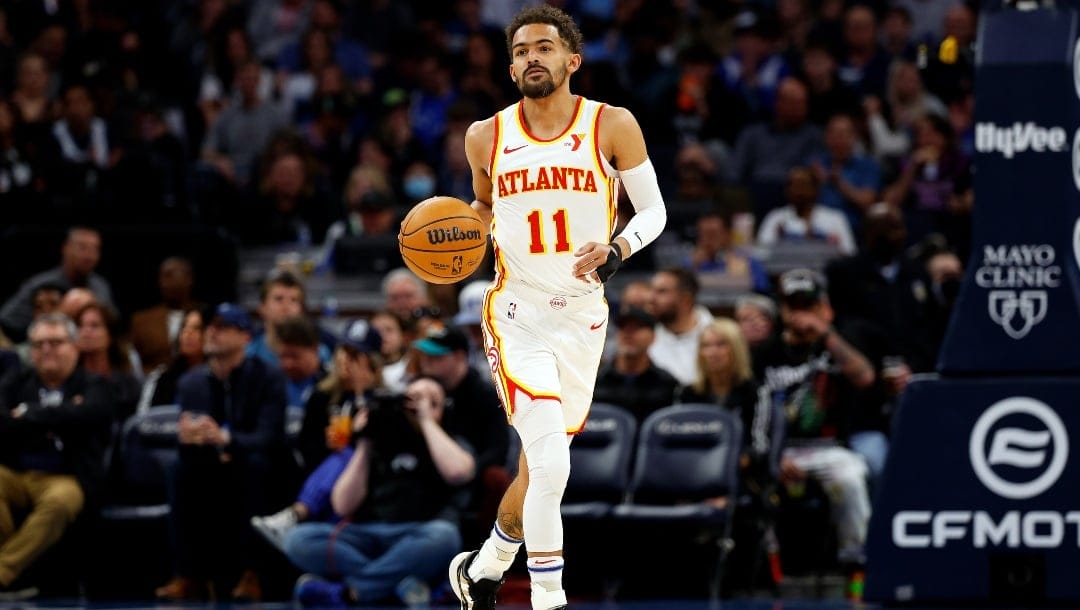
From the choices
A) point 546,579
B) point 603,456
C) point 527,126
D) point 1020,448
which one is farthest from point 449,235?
point 603,456

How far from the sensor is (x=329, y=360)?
530 inches

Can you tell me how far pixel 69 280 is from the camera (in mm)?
14273

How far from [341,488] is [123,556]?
6.94 ft

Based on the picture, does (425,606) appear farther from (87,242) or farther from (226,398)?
(87,242)

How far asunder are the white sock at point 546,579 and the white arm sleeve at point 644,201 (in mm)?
1460

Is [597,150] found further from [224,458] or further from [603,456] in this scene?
[224,458]

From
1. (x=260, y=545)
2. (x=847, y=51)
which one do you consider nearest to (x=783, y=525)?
(x=260, y=545)

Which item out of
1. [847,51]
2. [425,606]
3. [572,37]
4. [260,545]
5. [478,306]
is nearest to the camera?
[572,37]

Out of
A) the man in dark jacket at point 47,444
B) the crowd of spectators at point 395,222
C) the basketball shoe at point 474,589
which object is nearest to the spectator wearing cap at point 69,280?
the crowd of spectators at point 395,222

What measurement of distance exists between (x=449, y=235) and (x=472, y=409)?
386 cm

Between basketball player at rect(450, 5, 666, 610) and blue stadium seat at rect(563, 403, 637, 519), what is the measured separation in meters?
3.78

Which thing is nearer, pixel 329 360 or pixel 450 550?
pixel 450 550

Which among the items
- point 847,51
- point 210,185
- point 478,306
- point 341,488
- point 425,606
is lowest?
point 425,606

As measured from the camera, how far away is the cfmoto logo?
367 inches
